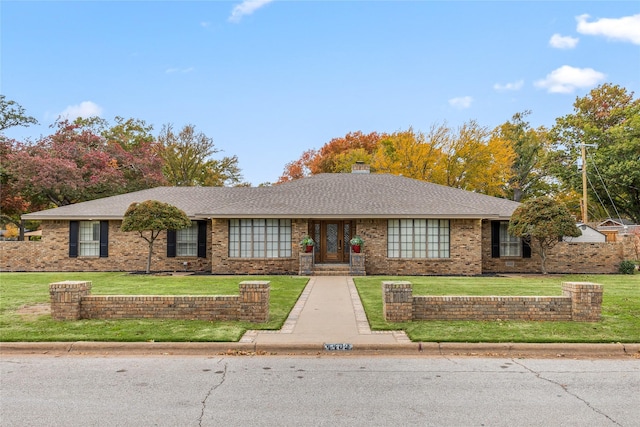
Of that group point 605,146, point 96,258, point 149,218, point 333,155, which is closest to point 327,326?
point 149,218

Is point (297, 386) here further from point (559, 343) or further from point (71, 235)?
point (71, 235)

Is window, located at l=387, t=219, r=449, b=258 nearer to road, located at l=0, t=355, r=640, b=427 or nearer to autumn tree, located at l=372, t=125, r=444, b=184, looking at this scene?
road, located at l=0, t=355, r=640, b=427

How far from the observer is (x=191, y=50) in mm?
19984

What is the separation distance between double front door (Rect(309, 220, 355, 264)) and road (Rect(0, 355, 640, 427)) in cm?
1296

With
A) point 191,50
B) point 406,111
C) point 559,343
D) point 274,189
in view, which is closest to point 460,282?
point 559,343

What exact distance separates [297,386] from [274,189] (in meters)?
17.7

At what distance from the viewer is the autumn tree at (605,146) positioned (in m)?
33.2

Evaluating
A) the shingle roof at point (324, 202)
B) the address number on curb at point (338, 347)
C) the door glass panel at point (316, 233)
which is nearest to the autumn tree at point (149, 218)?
the shingle roof at point (324, 202)

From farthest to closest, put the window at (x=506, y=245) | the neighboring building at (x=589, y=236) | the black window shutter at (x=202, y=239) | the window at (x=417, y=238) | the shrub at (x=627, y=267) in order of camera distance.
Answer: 1. the neighboring building at (x=589, y=236)
2. the black window shutter at (x=202, y=239)
3. the window at (x=506, y=245)
4. the shrub at (x=627, y=267)
5. the window at (x=417, y=238)

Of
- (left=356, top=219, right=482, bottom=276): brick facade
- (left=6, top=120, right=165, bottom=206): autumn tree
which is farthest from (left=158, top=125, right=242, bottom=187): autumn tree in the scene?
(left=356, top=219, right=482, bottom=276): brick facade

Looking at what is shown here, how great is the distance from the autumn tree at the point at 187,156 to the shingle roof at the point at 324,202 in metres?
21.7

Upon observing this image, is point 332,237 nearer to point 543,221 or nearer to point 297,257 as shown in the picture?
point 297,257

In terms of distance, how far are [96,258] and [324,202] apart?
35.6ft

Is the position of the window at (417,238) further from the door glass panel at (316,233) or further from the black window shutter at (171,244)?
the black window shutter at (171,244)
